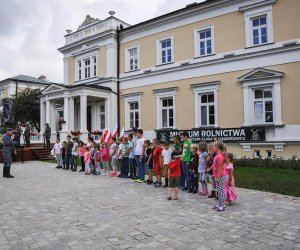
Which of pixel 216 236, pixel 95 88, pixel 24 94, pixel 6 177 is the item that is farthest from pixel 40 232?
pixel 24 94

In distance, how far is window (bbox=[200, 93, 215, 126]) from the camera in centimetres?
1717

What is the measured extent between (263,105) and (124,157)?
8.38 m

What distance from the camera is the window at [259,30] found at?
15.6 meters

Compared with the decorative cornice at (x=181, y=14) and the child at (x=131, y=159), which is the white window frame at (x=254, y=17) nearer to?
the decorative cornice at (x=181, y=14)

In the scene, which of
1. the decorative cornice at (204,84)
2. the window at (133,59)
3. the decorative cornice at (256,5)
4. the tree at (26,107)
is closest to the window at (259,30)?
the decorative cornice at (256,5)

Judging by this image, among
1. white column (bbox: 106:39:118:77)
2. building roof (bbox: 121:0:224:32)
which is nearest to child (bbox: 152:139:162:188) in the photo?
building roof (bbox: 121:0:224:32)

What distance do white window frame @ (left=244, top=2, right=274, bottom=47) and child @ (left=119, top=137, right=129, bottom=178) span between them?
939 cm

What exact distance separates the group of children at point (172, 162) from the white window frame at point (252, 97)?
21.9ft

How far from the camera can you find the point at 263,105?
50.4 feet

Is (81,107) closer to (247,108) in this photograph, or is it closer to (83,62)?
(83,62)

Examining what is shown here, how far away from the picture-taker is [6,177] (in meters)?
11.5

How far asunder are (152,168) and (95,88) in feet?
41.5

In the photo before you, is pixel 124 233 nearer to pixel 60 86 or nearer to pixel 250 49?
pixel 250 49

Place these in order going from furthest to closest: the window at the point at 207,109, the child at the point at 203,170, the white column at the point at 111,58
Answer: the white column at the point at 111,58, the window at the point at 207,109, the child at the point at 203,170
